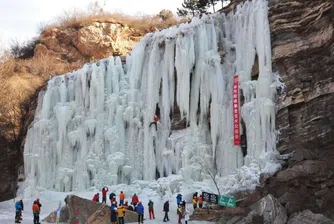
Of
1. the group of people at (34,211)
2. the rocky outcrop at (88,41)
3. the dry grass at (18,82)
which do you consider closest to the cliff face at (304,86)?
the group of people at (34,211)

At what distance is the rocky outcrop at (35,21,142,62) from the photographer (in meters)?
39.1

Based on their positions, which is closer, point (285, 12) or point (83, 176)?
point (285, 12)

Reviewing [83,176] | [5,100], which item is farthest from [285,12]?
[5,100]

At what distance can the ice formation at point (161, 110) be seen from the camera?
22.0m

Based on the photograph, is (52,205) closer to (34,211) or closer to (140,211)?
(34,211)

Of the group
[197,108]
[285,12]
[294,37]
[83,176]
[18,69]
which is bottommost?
[83,176]

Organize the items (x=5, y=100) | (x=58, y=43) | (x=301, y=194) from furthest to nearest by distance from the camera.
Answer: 1. (x=58, y=43)
2. (x=5, y=100)
3. (x=301, y=194)

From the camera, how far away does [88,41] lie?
128ft

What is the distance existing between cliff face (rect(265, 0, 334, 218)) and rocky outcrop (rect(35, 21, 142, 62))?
19.2 meters

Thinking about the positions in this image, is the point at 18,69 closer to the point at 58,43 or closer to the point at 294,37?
the point at 58,43

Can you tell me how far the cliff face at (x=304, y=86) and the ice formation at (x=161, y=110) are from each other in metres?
0.60

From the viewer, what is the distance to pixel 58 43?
4016cm

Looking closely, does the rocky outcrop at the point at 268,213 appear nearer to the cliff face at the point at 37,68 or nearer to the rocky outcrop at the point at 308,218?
the rocky outcrop at the point at 308,218

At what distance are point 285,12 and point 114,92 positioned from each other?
9933mm
